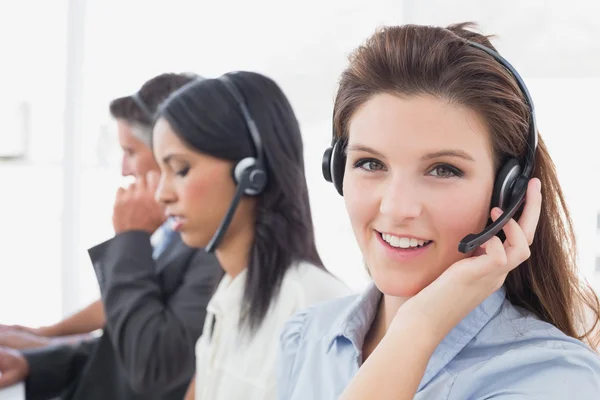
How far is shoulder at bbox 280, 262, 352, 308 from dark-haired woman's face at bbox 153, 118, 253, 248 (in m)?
0.15

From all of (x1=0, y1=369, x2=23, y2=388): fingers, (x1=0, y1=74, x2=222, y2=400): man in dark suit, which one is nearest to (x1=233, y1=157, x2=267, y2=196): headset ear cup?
(x1=0, y1=74, x2=222, y2=400): man in dark suit

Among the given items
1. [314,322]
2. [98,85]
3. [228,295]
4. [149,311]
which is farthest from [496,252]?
[98,85]

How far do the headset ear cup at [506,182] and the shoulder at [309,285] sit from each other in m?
0.68

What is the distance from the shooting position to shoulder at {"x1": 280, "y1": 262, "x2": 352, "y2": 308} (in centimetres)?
156

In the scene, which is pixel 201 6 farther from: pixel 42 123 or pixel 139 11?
pixel 42 123

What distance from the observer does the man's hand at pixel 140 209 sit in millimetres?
1643

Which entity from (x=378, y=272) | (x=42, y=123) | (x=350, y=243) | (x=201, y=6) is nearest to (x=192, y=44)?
(x=201, y=6)

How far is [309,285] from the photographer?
157 centimetres

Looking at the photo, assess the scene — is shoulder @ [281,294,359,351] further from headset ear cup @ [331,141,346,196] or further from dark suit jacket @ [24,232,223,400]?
dark suit jacket @ [24,232,223,400]

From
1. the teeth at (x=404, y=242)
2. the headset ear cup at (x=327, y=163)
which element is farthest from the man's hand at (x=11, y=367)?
the teeth at (x=404, y=242)

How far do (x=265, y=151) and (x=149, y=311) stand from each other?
1.54 ft

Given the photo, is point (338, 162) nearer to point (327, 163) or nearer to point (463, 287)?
point (327, 163)

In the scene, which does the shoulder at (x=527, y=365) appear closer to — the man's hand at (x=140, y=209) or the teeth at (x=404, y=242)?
the teeth at (x=404, y=242)

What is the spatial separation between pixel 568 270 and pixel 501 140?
24 cm
